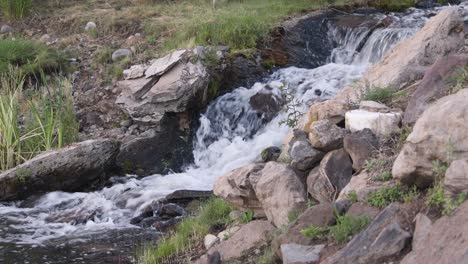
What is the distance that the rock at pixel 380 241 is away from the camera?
3.71 meters

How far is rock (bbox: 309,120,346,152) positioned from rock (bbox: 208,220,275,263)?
27.1 inches

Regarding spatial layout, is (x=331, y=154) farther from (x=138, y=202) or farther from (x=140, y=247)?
(x=138, y=202)

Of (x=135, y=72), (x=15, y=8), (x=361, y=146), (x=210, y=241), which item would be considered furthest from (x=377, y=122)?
(x=15, y=8)

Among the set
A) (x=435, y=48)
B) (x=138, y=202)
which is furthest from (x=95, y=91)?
(x=435, y=48)

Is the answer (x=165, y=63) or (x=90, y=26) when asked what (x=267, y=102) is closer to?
(x=165, y=63)

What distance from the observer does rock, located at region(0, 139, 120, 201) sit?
819 cm

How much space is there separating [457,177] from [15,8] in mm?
11082

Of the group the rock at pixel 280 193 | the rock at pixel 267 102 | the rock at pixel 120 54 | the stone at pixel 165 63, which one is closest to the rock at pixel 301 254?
the rock at pixel 280 193

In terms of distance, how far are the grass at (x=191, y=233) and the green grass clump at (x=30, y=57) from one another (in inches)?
219

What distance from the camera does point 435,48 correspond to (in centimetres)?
602

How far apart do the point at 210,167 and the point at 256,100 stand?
120 centimetres

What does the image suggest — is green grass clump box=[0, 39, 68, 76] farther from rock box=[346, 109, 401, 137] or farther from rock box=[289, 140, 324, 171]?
rock box=[346, 109, 401, 137]

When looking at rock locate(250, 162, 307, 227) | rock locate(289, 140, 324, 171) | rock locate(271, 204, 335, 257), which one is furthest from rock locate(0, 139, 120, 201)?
rock locate(271, 204, 335, 257)

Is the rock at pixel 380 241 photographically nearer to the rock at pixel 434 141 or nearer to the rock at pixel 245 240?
the rock at pixel 434 141
